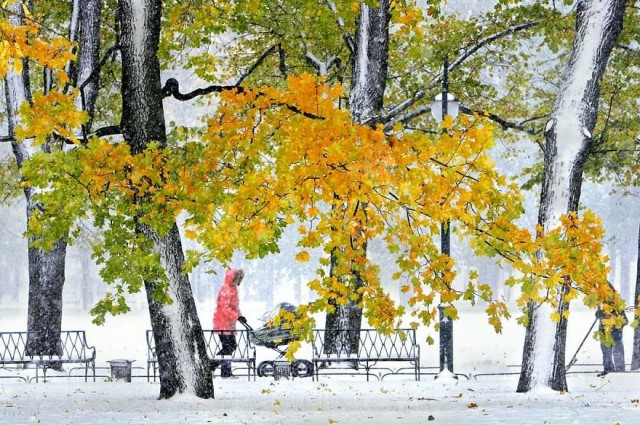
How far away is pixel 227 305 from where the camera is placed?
1738 cm

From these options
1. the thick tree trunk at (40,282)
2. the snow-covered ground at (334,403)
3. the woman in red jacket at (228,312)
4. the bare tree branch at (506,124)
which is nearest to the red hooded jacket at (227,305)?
the woman in red jacket at (228,312)

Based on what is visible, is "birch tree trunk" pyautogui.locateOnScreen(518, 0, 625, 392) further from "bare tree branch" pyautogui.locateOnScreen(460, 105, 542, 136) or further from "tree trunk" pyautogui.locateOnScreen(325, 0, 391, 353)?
"bare tree branch" pyautogui.locateOnScreen(460, 105, 542, 136)

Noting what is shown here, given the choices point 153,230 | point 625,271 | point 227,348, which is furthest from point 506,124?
point 625,271

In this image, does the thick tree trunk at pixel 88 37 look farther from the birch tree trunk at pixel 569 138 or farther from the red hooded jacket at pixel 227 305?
the birch tree trunk at pixel 569 138

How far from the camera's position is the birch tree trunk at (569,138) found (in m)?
13.7

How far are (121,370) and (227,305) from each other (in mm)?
2132

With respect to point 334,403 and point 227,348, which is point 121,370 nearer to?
point 227,348

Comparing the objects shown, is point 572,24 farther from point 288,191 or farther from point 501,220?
point 288,191

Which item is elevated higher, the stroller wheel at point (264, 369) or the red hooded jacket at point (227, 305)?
the red hooded jacket at point (227, 305)

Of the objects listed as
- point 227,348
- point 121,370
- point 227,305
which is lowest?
point 121,370

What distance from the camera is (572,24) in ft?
61.7

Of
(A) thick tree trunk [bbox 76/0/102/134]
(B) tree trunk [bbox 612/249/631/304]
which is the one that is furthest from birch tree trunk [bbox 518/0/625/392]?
(B) tree trunk [bbox 612/249/631/304]

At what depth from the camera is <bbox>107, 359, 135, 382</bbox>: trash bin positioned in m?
17.5

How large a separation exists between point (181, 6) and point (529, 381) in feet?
24.9
